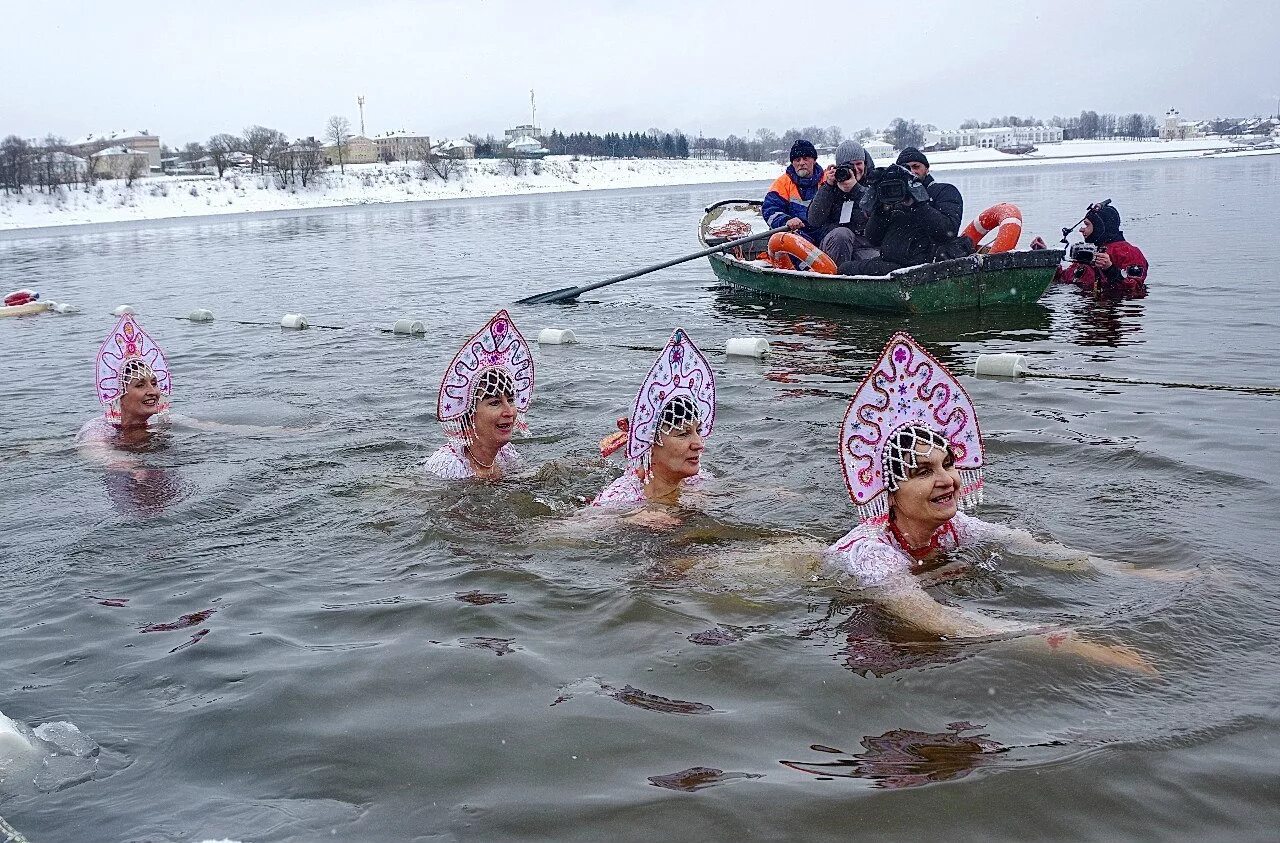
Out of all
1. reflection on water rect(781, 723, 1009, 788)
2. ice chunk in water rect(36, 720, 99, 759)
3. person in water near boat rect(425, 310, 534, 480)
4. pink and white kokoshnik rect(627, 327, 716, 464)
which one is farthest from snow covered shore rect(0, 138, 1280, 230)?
reflection on water rect(781, 723, 1009, 788)

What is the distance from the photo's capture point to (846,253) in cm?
1485

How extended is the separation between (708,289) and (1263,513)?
1365 centimetres

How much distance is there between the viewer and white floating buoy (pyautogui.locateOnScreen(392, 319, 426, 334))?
1481 centimetres

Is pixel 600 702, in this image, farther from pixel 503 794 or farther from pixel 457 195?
pixel 457 195

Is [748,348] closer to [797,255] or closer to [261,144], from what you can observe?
[797,255]

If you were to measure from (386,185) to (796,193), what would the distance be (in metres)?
82.2

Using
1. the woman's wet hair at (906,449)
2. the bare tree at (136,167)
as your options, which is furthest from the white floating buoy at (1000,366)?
the bare tree at (136,167)

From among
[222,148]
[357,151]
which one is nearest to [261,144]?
[222,148]

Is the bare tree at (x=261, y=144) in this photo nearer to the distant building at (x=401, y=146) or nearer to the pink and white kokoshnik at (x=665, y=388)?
the distant building at (x=401, y=146)

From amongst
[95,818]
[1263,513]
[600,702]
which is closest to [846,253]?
[1263,513]

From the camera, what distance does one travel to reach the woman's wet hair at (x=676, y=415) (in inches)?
234

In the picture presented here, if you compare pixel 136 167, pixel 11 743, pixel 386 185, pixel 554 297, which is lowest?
pixel 11 743

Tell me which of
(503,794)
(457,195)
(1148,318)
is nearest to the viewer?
(503,794)

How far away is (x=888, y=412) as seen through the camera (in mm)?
4879
